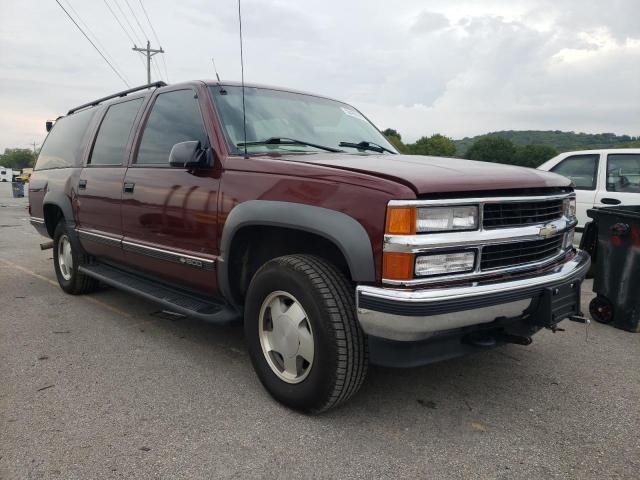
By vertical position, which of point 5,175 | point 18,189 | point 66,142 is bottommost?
Result: point 5,175

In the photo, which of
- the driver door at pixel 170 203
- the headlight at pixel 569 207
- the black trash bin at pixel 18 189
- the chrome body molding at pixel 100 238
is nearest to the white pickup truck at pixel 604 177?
the headlight at pixel 569 207

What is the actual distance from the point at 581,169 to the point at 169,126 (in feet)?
18.4

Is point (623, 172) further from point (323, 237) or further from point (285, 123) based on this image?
point (323, 237)

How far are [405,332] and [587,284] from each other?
4883 mm

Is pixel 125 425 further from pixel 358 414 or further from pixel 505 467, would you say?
pixel 505 467

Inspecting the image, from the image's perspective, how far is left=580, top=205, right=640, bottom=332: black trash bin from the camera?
4129 mm

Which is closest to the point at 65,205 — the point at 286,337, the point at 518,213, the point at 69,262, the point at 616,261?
the point at 69,262

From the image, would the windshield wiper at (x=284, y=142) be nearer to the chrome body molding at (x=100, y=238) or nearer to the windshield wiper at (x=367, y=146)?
the windshield wiper at (x=367, y=146)

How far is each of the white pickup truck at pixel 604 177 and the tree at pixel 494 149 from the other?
36489 millimetres

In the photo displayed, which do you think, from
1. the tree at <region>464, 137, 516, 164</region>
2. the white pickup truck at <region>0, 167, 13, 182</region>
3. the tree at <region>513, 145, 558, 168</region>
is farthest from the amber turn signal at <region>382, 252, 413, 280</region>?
the white pickup truck at <region>0, 167, 13, 182</region>

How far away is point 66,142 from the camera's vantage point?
541cm

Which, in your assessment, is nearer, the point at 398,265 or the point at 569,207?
the point at 398,265

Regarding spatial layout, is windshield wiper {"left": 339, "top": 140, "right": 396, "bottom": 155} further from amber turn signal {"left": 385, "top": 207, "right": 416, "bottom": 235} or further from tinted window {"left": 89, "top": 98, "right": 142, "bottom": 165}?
tinted window {"left": 89, "top": 98, "right": 142, "bottom": 165}

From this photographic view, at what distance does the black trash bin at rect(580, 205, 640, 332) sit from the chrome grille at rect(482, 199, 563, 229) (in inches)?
59.5
